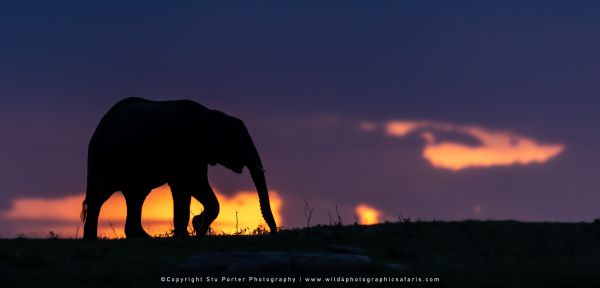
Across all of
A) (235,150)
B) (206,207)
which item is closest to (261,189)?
Answer: (235,150)

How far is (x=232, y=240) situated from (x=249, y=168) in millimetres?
8218

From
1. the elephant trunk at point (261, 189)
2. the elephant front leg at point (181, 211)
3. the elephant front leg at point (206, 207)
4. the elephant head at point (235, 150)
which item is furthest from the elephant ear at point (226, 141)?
the elephant front leg at point (181, 211)

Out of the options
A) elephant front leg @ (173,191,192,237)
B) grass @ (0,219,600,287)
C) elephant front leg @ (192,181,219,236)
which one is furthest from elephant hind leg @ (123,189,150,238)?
grass @ (0,219,600,287)

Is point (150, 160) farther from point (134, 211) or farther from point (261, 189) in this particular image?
point (261, 189)

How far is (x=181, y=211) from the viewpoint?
1096 inches

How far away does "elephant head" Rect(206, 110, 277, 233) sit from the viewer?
29828mm

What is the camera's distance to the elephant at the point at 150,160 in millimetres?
27953

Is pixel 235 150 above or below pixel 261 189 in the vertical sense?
above

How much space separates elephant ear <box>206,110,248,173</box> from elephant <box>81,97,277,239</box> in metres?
0.05

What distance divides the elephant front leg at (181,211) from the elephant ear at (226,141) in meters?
2.24

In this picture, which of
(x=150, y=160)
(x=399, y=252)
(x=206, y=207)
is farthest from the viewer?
(x=206, y=207)

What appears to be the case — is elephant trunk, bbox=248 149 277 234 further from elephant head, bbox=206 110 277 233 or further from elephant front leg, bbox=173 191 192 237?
elephant front leg, bbox=173 191 192 237

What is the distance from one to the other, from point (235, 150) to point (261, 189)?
1.58 metres

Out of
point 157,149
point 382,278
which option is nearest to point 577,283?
point 382,278
